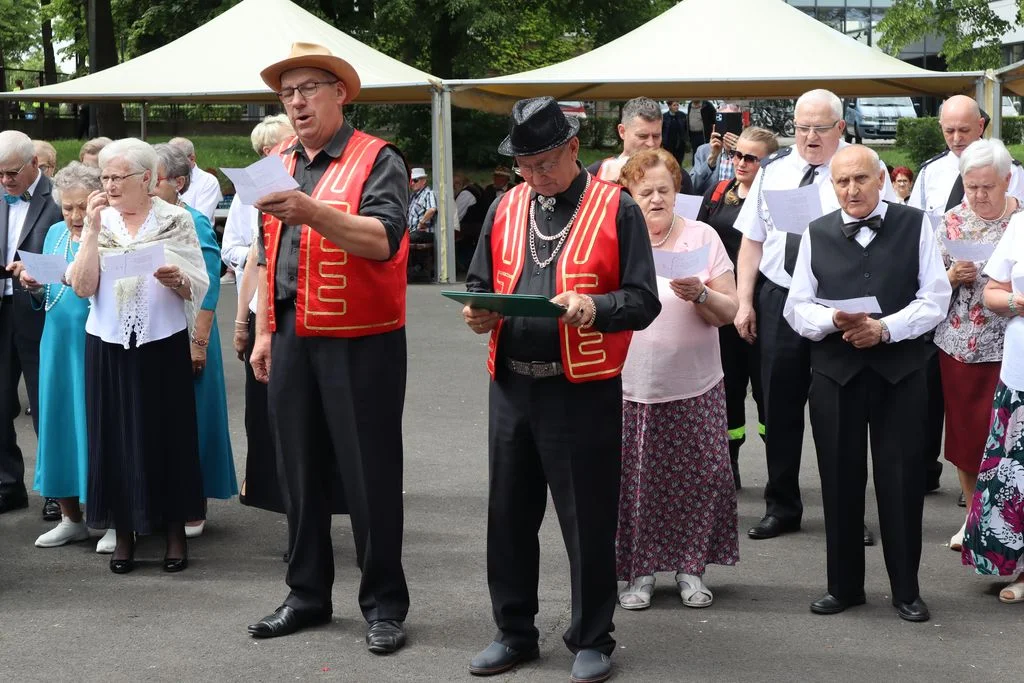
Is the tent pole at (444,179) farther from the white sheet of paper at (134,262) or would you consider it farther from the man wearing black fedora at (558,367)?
the man wearing black fedora at (558,367)

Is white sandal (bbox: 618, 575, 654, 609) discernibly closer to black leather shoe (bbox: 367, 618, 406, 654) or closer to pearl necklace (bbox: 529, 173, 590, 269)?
black leather shoe (bbox: 367, 618, 406, 654)

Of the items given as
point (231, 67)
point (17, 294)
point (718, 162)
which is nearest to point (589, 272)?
point (17, 294)

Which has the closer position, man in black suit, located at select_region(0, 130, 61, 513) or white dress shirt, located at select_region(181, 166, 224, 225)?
man in black suit, located at select_region(0, 130, 61, 513)

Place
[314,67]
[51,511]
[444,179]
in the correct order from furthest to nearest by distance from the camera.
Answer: [444,179], [51,511], [314,67]

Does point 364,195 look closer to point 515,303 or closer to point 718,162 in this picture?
point 515,303

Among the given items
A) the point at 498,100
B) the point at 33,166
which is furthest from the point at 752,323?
the point at 498,100

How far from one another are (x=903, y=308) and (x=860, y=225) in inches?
14.9

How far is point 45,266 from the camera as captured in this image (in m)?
6.46

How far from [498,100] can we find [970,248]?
11964 mm

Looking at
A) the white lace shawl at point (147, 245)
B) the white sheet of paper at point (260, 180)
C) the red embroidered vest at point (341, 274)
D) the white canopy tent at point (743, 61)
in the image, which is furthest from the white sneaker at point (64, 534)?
the white canopy tent at point (743, 61)

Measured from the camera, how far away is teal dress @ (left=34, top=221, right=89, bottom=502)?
267 inches

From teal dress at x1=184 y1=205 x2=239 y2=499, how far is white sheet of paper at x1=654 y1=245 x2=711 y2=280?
2518mm

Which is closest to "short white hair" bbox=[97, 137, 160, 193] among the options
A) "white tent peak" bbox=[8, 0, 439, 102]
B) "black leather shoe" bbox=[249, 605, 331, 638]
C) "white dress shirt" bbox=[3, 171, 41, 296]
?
"white dress shirt" bbox=[3, 171, 41, 296]

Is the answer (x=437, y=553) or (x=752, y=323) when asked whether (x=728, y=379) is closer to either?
(x=752, y=323)
